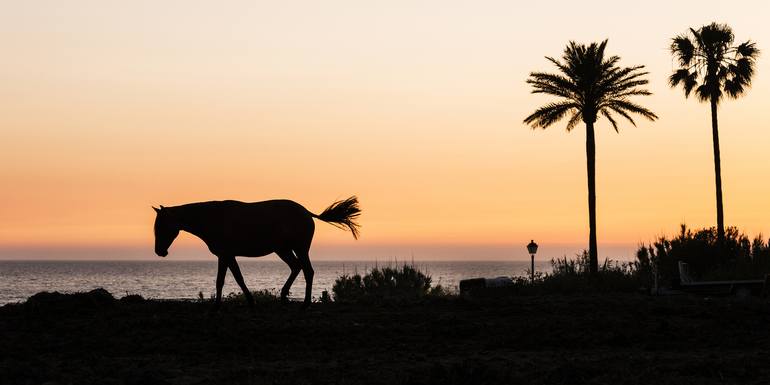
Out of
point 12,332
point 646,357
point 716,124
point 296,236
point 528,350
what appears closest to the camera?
point 646,357

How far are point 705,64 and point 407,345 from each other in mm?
37402

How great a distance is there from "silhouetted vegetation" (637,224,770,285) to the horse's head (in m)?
19.3

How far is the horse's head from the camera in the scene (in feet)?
70.4

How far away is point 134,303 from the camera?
23688mm

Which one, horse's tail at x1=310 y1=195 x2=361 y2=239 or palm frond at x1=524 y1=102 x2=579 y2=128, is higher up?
palm frond at x1=524 y1=102 x2=579 y2=128

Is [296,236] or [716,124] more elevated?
[716,124]

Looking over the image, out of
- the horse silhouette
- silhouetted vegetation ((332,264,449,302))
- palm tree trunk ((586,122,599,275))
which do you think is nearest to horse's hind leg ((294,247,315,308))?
the horse silhouette

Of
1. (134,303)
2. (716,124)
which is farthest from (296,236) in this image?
(716,124)

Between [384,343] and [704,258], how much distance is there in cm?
2395

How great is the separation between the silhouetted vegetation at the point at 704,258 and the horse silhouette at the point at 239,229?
56.4 feet

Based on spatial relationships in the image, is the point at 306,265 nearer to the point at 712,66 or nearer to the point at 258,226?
the point at 258,226

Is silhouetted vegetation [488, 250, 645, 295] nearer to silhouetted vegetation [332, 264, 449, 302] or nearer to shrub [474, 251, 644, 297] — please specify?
shrub [474, 251, 644, 297]

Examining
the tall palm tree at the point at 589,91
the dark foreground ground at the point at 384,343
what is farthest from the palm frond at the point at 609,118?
the dark foreground ground at the point at 384,343

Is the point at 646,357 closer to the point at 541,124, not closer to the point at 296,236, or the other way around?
the point at 296,236
